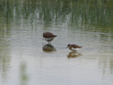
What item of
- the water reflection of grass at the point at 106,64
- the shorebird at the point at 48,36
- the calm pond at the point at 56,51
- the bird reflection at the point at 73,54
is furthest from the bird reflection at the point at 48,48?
the water reflection of grass at the point at 106,64

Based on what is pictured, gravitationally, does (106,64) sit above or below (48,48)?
below

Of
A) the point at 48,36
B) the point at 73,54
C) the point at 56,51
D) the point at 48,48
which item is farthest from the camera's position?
the point at 48,36

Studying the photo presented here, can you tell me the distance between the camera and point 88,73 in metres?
6.88

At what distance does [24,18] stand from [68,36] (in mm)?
5493

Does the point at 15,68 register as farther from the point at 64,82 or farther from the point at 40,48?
the point at 40,48

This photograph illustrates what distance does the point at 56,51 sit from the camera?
364 inches

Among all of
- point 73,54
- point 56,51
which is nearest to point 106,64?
point 73,54

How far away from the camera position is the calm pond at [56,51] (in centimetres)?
628

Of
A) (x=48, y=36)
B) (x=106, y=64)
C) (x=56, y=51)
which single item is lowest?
(x=106, y=64)

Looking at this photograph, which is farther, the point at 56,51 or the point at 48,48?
the point at 48,48

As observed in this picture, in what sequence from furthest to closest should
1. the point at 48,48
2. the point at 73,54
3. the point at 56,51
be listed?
the point at 48,48 → the point at 56,51 → the point at 73,54

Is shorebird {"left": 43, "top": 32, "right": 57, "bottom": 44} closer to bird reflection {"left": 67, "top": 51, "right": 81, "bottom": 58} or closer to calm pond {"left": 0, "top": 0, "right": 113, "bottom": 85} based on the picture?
calm pond {"left": 0, "top": 0, "right": 113, "bottom": 85}

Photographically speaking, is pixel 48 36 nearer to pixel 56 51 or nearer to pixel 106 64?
pixel 56 51

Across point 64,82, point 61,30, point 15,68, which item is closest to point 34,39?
point 61,30
